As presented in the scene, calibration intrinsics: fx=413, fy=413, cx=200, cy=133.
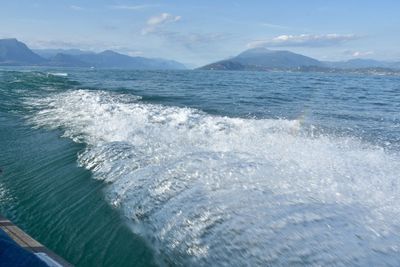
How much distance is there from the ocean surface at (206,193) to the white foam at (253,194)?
0.06 ft

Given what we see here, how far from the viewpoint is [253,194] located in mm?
6020

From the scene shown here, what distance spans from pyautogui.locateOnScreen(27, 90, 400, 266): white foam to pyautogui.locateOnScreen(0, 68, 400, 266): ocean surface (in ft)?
0.06

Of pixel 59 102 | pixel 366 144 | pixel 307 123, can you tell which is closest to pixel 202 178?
pixel 366 144

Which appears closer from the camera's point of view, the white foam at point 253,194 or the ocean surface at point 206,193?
the white foam at point 253,194

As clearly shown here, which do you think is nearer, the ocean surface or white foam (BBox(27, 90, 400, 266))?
white foam (BBox(27, 90, 400, 266))

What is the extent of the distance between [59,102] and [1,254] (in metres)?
17.7

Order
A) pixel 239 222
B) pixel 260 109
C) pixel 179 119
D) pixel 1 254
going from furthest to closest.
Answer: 1. pixel 260 109
2. pixel 179 119
3. pixel 239 222
4. pixel 1 254

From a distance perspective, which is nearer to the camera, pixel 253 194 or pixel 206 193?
pixel 253 194

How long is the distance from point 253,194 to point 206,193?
2.39 ft

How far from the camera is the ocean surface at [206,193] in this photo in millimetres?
4934

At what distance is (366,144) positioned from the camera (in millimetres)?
10758

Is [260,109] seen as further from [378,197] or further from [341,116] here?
[378,197]

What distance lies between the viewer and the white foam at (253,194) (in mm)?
4801

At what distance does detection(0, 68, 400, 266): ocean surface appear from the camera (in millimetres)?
4934
